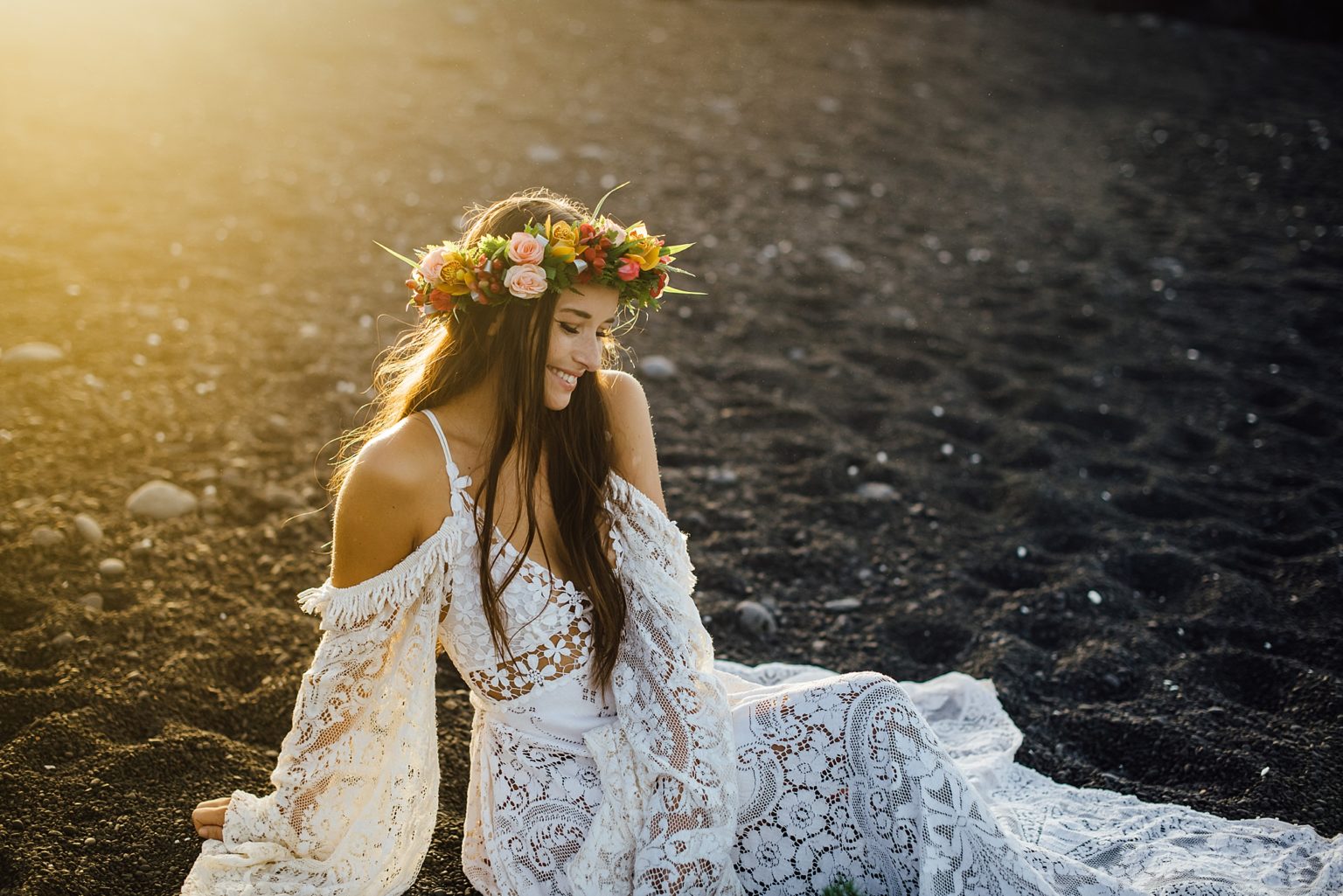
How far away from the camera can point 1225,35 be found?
12797 millimetres

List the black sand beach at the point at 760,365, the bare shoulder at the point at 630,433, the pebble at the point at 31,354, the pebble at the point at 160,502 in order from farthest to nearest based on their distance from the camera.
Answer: the pebble at the point at 31,354 → the pebble at the point at 160,502 → the black sand beach at the point at 760,365 → the bare shoulder at the point at 630,433

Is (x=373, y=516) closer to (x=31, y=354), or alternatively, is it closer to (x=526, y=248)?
(x=526, y=248)

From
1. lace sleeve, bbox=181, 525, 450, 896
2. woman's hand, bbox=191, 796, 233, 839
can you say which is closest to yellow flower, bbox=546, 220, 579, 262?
lace sleeve, bbox=181, 525, 450, 896

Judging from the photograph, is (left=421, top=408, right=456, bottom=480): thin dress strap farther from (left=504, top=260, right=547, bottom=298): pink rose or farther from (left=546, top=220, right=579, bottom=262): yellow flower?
(left=546, top=220, right=579, bottom=262): yellow flower

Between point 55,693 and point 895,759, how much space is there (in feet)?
9.18

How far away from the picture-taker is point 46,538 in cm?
444

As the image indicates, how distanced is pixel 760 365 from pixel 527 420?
3.58 m

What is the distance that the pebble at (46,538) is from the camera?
4.42m

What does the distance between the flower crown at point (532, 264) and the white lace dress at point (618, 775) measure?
0.44 meters

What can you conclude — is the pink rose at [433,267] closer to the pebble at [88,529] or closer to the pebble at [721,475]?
the pebble at [88,529]

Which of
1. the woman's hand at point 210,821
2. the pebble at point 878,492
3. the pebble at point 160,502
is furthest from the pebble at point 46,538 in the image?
the pebble at point 878,492

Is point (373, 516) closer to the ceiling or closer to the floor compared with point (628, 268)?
closer to the floor

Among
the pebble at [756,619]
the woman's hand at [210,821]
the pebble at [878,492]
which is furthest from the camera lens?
the pebble at [878,492]

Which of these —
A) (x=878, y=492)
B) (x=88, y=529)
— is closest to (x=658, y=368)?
(x=878, y=492)
